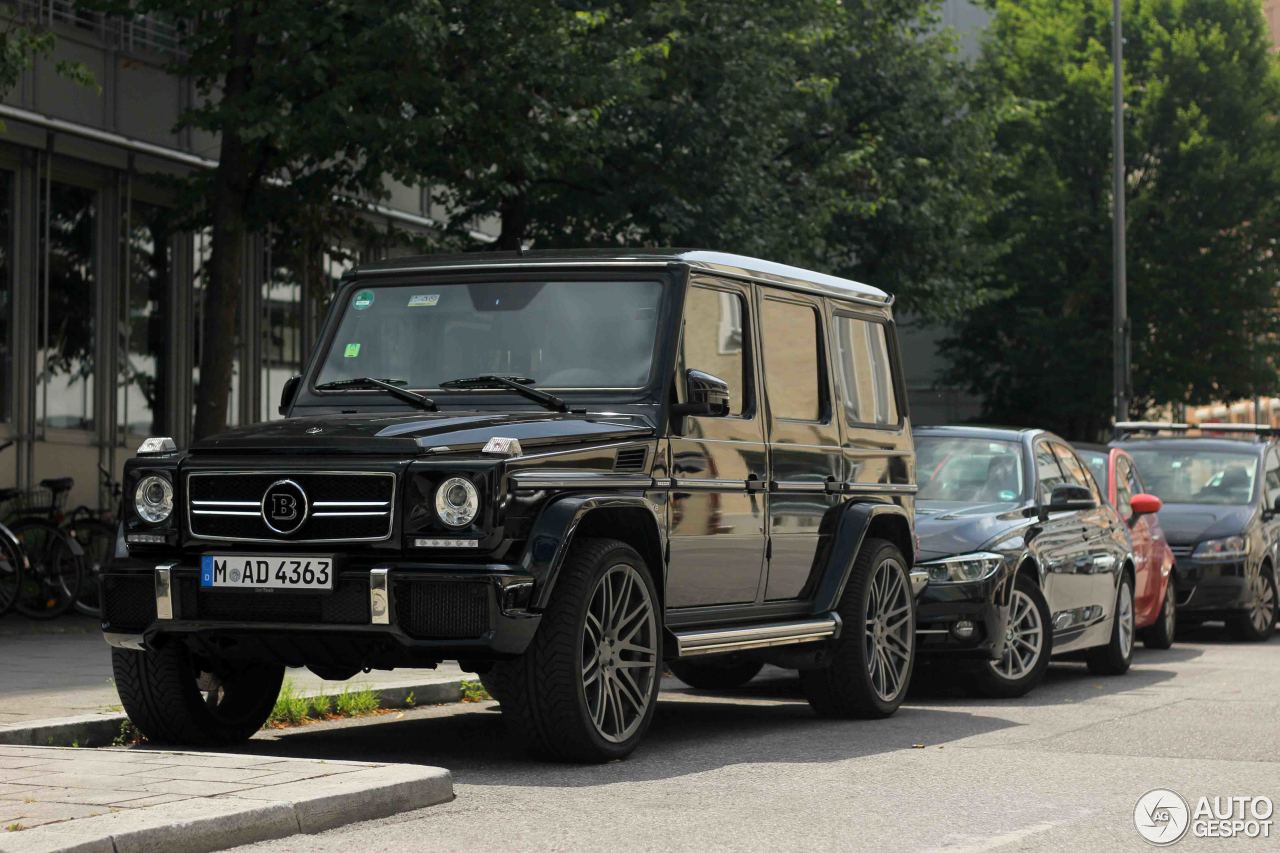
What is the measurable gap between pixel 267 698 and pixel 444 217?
16816 millimetres

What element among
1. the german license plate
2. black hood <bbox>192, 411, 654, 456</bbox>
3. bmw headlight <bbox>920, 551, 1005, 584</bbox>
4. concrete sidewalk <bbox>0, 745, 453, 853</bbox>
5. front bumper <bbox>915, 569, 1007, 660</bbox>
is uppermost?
black hood <bbox>192, 411, 654, 456</bbox>

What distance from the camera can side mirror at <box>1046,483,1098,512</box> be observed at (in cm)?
1305

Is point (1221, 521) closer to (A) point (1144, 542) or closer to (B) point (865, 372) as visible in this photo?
(A) point (1144, 542)

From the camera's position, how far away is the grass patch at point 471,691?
11.7 m

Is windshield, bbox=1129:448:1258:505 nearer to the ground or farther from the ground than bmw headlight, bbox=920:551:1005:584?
farther from the ground

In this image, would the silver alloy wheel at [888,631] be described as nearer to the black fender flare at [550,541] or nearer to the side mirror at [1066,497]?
the side mirror at [1066,497]

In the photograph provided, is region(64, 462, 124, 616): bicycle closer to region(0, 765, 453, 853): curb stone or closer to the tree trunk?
the tree trunk

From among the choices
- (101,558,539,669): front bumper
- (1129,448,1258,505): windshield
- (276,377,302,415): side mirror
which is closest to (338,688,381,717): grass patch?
(276,377,302,415): side mirror

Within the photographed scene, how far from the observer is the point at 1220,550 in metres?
18.7

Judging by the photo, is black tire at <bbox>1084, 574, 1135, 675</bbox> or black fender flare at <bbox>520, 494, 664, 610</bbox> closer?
black fender flare at <bbox>520, 494, 664, 610</bbox>

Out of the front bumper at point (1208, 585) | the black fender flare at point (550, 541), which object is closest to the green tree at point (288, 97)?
the front bumper at point (1208, 585)

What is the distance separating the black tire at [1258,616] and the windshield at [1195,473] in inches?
35.4

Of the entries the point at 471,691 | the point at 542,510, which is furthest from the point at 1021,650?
the point at 542,510

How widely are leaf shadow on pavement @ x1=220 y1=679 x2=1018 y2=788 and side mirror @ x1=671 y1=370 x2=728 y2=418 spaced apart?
150 cm
